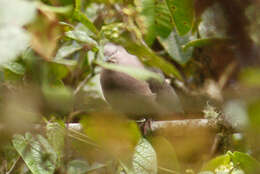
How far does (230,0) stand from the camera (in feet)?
3.57

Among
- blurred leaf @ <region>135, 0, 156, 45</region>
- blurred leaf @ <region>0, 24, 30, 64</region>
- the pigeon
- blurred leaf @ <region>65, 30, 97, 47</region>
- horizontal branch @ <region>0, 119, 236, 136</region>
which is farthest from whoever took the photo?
the pigeon

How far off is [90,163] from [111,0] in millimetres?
767

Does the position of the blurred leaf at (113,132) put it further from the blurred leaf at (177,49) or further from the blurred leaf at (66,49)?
the blurred leaf at (177,49)

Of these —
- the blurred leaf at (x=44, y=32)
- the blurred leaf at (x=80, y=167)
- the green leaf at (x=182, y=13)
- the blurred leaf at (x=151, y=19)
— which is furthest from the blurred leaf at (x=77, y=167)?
the blurred leaf at (x=44, y=32)

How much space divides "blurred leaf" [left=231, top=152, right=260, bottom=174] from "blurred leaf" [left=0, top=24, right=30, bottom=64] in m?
0.88

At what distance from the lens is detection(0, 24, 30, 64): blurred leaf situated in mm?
605

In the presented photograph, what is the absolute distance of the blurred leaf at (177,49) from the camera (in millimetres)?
1993

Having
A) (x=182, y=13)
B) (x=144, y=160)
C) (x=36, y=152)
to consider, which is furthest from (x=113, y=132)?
(x=182, y=13)

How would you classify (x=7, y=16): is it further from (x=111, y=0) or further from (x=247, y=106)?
(x=111, y=0)

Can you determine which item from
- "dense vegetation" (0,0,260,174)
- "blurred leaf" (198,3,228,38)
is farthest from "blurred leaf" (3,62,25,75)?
"blurred leaf" (198,3,228,38)

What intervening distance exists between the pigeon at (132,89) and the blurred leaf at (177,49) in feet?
0.46

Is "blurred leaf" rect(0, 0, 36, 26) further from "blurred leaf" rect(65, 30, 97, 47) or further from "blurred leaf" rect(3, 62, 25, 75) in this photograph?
"blurred leaf" rect(3, 62, 25, 75)

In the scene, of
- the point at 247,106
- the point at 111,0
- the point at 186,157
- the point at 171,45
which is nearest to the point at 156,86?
the point at 171,45

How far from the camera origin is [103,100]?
2141 mm
